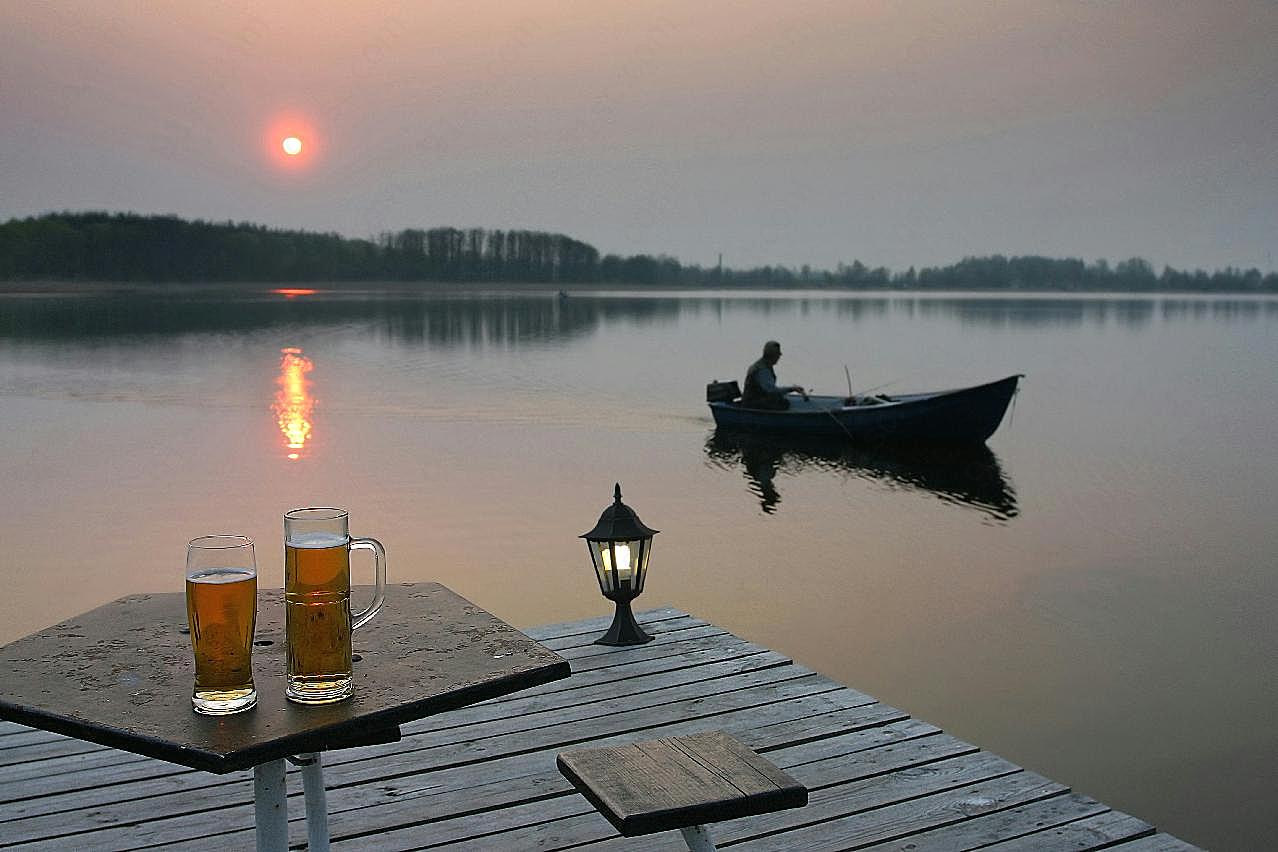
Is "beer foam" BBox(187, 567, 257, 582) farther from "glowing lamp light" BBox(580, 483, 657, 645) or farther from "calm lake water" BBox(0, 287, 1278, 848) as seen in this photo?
"calm lake water" BBox(0, 287, 1278, 848)

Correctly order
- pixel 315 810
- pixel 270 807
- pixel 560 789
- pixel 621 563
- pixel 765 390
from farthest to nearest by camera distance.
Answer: pixel 765 390 → pixel 621 563 → pixel 560 789 → pixel 315 810 → pixel 270 807

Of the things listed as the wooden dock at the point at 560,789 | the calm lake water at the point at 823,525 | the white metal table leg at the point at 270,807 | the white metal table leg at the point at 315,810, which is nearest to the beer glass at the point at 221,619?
the white metal table leg at the point at 270,807

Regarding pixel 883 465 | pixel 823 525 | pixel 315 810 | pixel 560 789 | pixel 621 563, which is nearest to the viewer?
pixel 315 810

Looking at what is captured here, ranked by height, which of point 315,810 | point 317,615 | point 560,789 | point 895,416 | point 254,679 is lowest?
point 895,416

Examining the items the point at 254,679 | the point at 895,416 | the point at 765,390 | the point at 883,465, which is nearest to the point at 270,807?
the point at 254,679

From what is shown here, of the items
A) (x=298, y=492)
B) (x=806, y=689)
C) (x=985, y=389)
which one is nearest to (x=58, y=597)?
(x=298, y=492)

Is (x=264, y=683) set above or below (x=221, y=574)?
below

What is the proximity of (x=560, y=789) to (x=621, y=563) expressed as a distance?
1549mm

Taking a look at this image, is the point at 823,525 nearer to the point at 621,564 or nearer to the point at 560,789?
the point at 621,564

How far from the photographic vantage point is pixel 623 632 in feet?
16.5

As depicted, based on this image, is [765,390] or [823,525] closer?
[823,525]

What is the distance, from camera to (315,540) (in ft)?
5.96

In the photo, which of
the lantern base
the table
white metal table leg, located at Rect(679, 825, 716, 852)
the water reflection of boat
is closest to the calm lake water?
the water reflection of boat

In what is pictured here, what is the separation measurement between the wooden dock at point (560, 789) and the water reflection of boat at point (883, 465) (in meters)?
11.0
